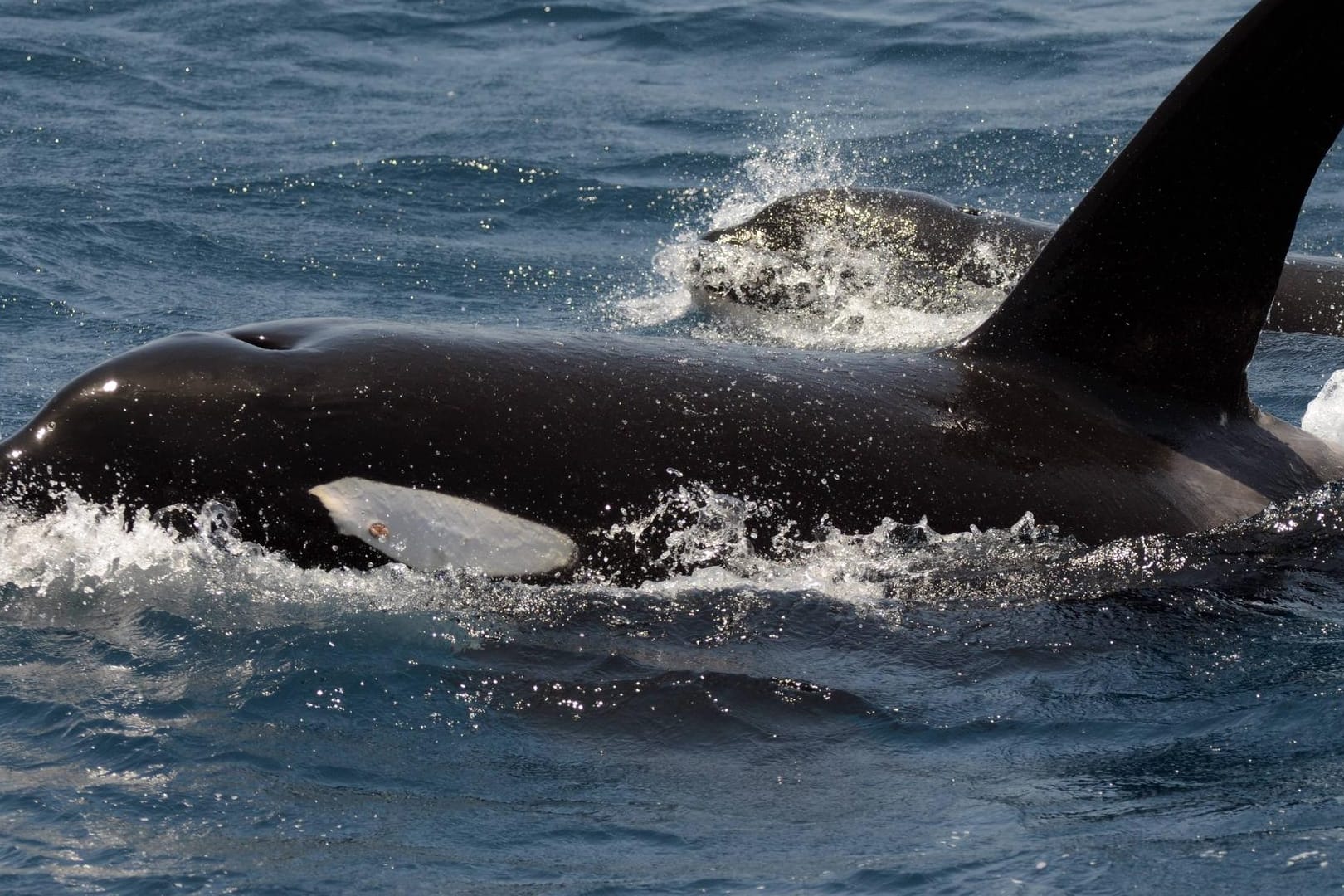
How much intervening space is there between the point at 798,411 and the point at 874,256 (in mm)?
7649

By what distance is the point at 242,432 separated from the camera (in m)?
6.62

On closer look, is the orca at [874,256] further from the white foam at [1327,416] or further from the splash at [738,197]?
the white foam at [1327,416]

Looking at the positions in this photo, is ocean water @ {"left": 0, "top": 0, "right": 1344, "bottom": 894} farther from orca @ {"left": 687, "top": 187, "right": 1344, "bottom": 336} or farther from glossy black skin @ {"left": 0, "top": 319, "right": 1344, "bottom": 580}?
orca @ {"left": 687, "top": 187, "right": 1344, "bottom": 336}

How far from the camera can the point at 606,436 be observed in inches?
269

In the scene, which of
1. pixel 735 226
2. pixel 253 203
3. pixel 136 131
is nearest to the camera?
pixel 735 226

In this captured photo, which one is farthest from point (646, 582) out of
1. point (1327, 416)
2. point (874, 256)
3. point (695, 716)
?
point (874, 256)

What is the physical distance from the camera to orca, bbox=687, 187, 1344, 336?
13977 millimetres

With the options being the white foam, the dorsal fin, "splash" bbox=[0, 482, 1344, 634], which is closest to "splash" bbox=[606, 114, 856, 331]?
the white foam

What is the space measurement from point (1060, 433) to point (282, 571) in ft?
10.7

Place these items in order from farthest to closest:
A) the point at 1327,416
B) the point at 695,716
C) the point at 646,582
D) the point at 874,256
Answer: the point at 874,256 < the point at 1327,416 < the point at 646,582 < the point at 695,716

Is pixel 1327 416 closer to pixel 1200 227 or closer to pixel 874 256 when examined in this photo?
pixel 1200 227

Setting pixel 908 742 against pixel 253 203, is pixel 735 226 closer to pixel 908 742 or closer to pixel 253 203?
pixel 253 203

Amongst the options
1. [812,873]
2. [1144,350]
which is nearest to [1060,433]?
[1144,350]

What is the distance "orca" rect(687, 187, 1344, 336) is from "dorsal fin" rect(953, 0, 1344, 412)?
6373 millimetres
